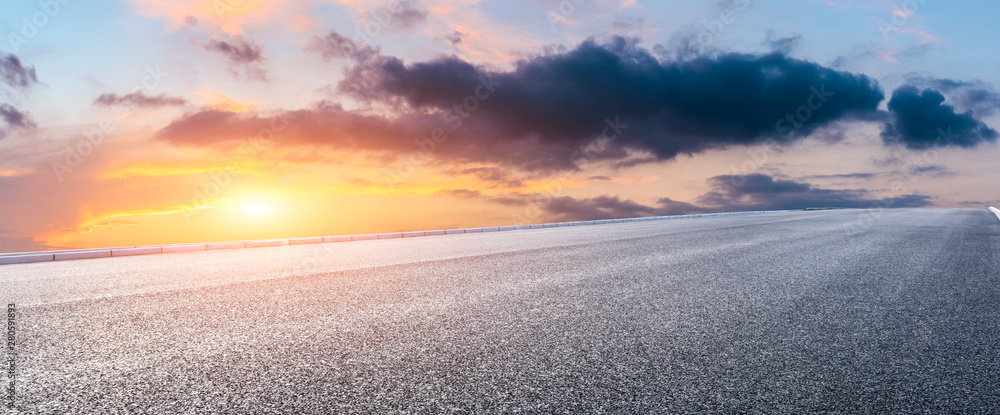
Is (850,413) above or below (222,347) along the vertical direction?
below

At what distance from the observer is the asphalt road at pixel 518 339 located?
333 centimetres

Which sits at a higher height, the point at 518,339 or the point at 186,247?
the point at 186,247

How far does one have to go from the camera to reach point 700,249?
39.9 ft

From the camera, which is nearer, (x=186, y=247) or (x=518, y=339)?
(x=518, y=339)

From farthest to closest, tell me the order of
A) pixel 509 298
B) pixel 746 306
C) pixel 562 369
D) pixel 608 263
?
1. pixel 608 263
2. pixel 509 298
3. pixel 746 306
4. pixel 562 369

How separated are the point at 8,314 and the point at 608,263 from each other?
331 inches

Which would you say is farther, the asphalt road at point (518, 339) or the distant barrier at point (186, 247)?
the distant barrier at point (186, 247)

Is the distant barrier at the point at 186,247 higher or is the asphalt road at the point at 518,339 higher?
the distant barrier at the point at 186,247

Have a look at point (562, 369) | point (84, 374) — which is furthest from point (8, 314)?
point (562, 369)

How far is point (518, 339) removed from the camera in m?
4.58

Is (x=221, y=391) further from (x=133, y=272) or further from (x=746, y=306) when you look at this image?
(x=133, y=272)

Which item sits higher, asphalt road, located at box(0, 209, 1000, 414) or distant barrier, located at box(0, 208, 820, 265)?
distant barrier, located at box(0, 208, 820, 265)

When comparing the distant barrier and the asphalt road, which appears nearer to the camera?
the asphalt road

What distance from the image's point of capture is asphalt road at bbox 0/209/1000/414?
10.9 ft
